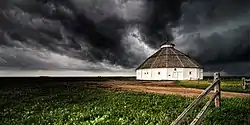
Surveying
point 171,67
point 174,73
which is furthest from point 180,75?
point 171,67

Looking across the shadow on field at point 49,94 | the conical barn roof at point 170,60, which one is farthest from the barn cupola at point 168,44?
the shadow on field at point 49,94

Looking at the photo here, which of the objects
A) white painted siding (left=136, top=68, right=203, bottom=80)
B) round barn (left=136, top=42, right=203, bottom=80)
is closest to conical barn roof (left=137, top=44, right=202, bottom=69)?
round barn (left=136, top=42, right=203, bottom=80)

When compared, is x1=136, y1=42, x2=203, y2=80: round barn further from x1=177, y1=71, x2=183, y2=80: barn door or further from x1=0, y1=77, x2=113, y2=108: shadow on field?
x1=0, y1=77, x2=113, y2=108: shadow on field

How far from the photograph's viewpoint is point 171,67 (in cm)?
7619

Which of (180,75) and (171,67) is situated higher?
(171,67)

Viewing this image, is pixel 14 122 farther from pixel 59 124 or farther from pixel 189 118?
pixel 189 118

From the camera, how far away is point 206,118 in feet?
44.1

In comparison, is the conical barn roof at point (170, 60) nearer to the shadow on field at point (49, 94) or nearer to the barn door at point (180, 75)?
the barn door at point (180, 75)

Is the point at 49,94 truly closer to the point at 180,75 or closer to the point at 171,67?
the point at 171,67

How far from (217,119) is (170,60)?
65178 millimetres

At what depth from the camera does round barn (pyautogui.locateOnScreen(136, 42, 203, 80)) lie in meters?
76.0

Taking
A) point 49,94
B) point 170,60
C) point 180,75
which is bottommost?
point 49,94

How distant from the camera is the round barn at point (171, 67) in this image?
2992 inches

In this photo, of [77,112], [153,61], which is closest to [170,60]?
[153,61]
